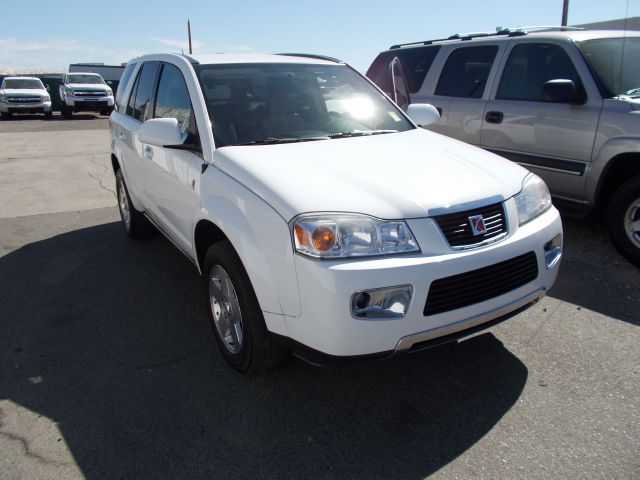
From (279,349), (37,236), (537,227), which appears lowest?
(37,236)

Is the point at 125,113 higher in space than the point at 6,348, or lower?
higher

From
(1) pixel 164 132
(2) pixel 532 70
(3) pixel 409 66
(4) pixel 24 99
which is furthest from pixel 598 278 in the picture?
(4) pixel 24 99

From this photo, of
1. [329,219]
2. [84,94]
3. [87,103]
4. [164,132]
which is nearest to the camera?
[329,219]

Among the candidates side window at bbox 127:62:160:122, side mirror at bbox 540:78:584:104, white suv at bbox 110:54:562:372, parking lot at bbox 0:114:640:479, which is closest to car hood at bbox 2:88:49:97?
side window at bbox 127:62:160:122

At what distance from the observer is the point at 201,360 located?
317 centimetres

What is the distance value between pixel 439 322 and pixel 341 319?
1.56ft

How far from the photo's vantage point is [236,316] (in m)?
2.87

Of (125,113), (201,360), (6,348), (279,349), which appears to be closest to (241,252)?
(279,349)

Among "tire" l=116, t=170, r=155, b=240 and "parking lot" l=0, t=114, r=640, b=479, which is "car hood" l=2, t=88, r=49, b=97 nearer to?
"tire" l=116, t=170, r=155, b=240

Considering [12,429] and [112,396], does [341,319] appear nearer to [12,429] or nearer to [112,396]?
[112,396]

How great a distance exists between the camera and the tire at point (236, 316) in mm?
2623

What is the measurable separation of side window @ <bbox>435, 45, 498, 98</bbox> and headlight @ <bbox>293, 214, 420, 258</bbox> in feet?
12.6

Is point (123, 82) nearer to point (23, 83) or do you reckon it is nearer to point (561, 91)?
point (561, 91)

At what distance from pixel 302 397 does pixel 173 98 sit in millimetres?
2270
